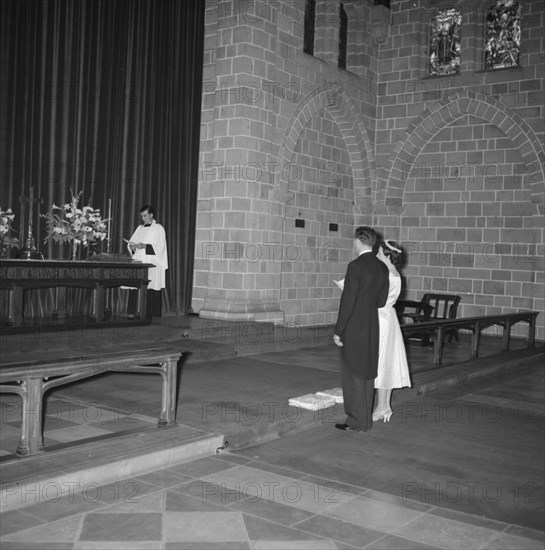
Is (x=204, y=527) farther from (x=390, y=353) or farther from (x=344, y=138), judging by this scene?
(x=344, y=138)

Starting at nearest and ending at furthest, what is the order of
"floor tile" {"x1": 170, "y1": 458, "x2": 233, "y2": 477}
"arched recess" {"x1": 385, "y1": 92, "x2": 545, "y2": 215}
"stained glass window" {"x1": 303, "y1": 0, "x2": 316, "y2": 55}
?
"floor tile" {"x1": 170, "y1": 458, "x2": 233, "y2": 477} → "arched recess" {"x1": 385, "y1": 92, "x2": 545, "y2": 215} → "stained glass window" {"x1": 303, "y1": 0, "x2": 316, "y2": 55}

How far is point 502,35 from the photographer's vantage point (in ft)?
42.5

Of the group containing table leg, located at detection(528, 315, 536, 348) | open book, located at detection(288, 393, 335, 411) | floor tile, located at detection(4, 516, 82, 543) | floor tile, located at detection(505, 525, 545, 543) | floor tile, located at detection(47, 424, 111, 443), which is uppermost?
table leg, located at detection(528, 315, 536, 348)

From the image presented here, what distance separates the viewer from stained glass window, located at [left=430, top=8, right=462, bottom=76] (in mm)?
13383

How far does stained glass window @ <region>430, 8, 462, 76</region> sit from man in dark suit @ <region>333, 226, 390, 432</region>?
883 cm

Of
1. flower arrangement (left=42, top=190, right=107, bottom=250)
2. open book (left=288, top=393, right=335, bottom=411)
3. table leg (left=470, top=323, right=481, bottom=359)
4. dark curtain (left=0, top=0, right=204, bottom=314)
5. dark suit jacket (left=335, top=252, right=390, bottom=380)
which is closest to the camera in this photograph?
dark suit jacket (left=335, top=252, right=390, bottom=380)

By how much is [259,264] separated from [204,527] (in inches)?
298

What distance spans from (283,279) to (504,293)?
3921 millimetres

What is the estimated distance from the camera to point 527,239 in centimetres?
1250

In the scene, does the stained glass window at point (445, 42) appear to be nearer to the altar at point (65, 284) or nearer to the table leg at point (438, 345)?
Answer: the table leg at point (438, 345)

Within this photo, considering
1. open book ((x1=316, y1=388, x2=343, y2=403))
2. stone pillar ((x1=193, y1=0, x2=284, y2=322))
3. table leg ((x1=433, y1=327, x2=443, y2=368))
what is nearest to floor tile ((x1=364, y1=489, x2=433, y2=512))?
open book ((x1=316, y1=388, x2=343, y2=403))

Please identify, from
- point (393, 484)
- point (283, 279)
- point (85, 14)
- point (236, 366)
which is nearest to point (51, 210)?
point (85, 14)

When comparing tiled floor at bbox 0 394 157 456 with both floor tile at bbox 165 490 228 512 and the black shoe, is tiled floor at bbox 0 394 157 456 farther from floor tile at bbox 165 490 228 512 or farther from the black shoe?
the black shoe

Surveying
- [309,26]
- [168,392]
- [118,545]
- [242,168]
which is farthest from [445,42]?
[118,545]
